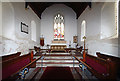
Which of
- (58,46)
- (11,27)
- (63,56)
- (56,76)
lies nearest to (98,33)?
(63,56)

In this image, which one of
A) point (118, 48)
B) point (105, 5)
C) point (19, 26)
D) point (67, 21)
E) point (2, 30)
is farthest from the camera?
point (67, 21)

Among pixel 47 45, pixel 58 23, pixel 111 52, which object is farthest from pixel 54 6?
pixel 111 52

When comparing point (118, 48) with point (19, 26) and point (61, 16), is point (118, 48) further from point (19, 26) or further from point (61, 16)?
point (61, 16)

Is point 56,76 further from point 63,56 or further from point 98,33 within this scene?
point 98,33

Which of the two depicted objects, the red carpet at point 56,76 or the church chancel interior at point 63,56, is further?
the red carpet at point 56,76

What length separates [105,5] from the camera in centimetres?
454

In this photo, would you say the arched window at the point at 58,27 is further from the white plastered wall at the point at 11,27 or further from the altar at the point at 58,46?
the white plastered wall at the point at 11,27

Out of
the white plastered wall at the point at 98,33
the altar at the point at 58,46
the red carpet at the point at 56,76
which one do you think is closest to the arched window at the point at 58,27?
the altar at the point at 58,46

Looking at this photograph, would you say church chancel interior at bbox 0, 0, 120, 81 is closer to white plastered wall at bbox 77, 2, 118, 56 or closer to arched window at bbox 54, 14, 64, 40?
white plastered wall at bbox 77, 2, 118, 56

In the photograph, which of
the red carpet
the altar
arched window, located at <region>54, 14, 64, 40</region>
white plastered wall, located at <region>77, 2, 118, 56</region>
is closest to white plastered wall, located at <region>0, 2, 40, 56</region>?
the red carpet

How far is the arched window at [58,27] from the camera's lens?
1014cm

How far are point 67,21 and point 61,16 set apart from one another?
87 cm

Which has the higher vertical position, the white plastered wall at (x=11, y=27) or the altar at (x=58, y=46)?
the white plastered wall at (x=11, y=27)

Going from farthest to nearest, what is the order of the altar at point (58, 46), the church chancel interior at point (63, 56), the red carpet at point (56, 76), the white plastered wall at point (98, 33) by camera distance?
the altar at point (58, 46), the white plastered wall at point (98, 33), the red carpet at point (56, 76), the church chancel interior at point (63, 56)
